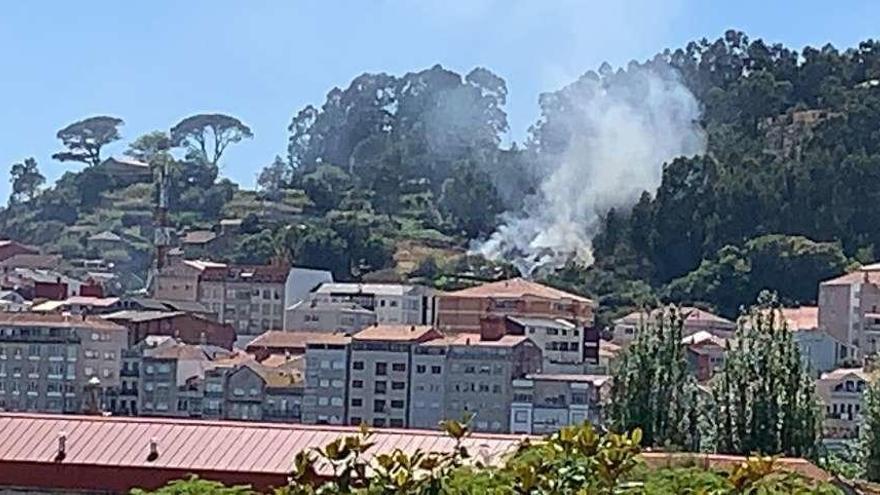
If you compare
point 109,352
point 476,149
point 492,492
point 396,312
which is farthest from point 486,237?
point 492,492

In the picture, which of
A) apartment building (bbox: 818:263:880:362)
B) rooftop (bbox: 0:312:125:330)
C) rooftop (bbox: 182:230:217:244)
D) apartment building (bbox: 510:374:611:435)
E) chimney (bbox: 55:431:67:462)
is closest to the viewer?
chimney (bbox: 55:431:67:462)

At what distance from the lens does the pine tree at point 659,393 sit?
1945cm

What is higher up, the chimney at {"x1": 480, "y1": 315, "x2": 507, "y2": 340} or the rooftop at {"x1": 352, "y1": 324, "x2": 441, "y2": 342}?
the chimney at {"x1": 480, "y1": 315, "x2": 507, "y2": 340}

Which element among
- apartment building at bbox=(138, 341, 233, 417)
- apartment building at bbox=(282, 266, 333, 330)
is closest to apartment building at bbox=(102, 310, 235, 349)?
apartment building at bbox=(138, 341, 233, 417)

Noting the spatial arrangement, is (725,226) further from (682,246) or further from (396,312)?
(396,312)

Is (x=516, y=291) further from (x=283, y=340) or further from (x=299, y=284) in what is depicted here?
(x=299, y=284)

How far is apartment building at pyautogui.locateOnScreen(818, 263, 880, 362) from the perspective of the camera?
5372 cm

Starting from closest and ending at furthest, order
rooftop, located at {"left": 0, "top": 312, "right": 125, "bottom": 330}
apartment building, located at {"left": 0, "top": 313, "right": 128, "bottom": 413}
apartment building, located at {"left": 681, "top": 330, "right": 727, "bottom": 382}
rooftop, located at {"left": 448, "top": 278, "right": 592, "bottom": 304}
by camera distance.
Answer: apartment building, located at {"left": 681, "top": 330, "right": 727, "bottom": 382} → apartment building, located at {"left": 0, "top": 313, "right": 128, "bottom": 413} → rooftop, located at {"left": 0, "top": 312, "right": 125, "bottom": 330} → rooftop, located at {"left": 448, "top": 278, "right": 592, "bottom": 304}

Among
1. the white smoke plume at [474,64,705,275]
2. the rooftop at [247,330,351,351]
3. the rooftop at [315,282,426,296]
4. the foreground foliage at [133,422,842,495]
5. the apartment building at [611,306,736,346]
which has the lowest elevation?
the foreground foliage at [133,422,842,495]

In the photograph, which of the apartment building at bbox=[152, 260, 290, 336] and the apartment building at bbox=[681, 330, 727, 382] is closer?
the apartment building at bbox=[681, 330, 727, 382]

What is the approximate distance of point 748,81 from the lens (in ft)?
276

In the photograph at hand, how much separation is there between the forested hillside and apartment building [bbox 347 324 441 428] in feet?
46.9

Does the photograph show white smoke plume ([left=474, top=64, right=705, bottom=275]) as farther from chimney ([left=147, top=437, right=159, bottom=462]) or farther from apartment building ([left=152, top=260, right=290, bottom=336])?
chimney ([left=147, top=437, right=159, bottom=462])

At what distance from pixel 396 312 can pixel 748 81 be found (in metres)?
31.0
